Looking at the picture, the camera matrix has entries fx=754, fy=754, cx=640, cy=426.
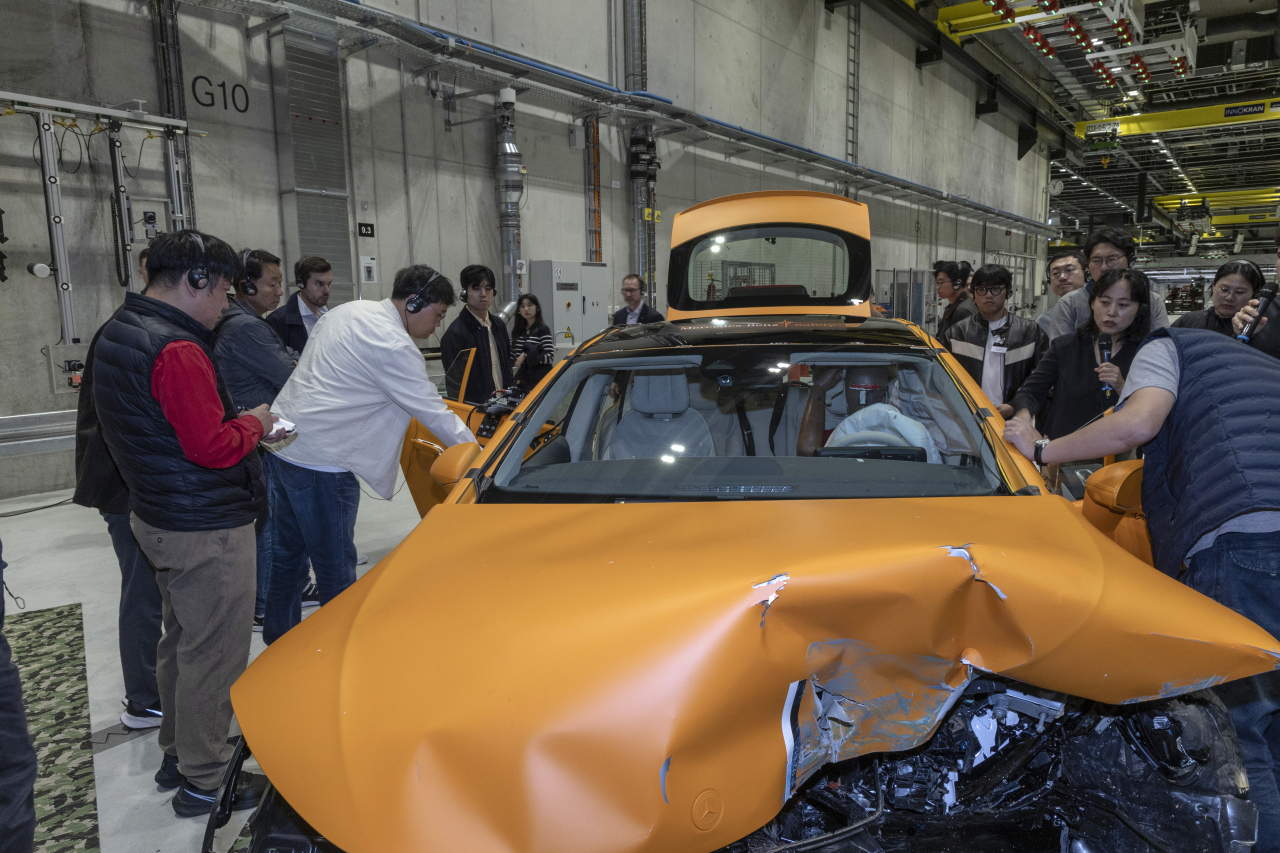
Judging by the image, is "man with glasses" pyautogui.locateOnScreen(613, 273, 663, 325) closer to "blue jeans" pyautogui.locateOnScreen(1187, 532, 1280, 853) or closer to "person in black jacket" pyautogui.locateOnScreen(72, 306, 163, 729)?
"person in black jacket" pyautogui.locateOnScreen(72, 306, 163, 729)

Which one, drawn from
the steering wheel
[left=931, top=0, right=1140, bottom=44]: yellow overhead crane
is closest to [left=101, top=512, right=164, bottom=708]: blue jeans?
Result: the steering wheel

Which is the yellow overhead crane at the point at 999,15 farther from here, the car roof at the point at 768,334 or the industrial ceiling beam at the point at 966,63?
the car roof at the point at 768,334

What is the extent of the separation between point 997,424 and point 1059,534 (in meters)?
0.62

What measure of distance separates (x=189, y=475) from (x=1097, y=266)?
4338 millimetres

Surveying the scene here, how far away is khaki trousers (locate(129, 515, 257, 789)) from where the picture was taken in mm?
2162

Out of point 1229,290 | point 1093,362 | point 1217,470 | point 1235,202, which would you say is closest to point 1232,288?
point 1229,290

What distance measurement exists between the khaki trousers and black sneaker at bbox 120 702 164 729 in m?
0.57

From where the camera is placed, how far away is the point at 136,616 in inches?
106

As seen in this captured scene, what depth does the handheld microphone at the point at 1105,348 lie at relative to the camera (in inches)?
127

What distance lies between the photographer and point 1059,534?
1.46m

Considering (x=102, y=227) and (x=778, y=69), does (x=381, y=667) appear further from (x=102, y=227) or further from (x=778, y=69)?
(x=778, y=69)

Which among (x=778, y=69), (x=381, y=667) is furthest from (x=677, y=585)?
(x=778, y=69)

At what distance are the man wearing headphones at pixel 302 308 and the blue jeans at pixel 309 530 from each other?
1.75 metres

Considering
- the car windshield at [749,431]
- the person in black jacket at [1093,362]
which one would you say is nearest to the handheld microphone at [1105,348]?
the person in black jacket at [1093,362]
